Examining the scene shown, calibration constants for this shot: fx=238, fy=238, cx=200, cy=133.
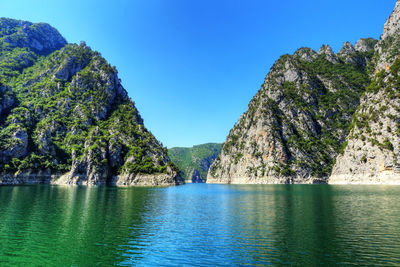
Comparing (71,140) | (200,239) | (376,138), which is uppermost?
(71,140)

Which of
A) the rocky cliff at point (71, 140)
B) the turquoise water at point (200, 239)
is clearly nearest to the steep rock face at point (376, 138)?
the turquoise water at point (200, 239)

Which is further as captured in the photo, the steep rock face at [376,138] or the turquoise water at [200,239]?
the steep rock face at [376,138]

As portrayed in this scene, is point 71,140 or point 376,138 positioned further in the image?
point 71,140

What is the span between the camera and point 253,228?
96.0 ft

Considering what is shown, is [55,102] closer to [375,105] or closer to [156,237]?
[156,237]

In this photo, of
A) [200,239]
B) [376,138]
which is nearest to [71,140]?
[200,239]

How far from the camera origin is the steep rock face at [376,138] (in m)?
122

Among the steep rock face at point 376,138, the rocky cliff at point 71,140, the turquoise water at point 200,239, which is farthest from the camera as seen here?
the rocky cliff at point 71,140

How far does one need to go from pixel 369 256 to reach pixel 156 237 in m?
19.4

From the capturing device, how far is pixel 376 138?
136 m

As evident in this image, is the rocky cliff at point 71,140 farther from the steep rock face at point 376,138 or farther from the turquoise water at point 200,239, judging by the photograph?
the turquoise water at point 200,239

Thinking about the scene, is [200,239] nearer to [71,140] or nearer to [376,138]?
[376,138]

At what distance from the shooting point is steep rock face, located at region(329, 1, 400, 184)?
122 m

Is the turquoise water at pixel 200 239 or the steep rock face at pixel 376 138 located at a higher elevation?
the steep rock face at pixel 376 138
